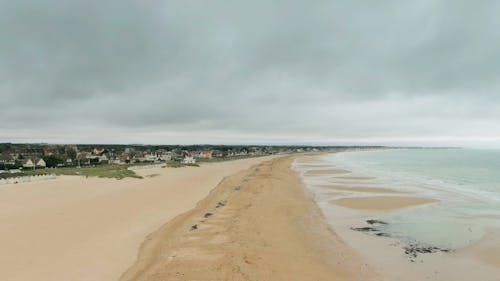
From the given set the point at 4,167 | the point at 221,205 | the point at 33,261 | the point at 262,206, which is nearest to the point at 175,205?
the point at 221,205

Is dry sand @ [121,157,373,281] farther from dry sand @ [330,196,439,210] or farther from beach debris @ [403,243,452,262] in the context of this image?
dry sand @ [330,196,439,210]

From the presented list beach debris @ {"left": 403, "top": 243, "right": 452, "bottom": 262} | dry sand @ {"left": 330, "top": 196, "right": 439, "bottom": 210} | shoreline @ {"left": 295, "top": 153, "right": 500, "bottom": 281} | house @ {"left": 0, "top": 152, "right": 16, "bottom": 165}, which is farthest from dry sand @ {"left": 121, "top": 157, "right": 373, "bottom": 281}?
house @ {"left": 0, "top": 152, "right": 16, "bottom": 165}

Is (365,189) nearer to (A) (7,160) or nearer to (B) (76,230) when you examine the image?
(B) (76,230)

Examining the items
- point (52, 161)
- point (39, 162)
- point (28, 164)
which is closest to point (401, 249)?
point (28, 164)

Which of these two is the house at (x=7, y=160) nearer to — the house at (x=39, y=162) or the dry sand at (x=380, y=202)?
the house at (x=39, y=162)

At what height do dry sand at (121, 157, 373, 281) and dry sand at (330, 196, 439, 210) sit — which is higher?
dry sand at (121, 157, 373, 281)

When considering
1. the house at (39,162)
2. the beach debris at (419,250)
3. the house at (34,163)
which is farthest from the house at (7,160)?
the beach debris at (419,250)

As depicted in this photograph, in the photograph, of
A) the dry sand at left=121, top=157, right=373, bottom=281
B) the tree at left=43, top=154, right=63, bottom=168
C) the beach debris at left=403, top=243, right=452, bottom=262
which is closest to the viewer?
the dry sand at left=121, top=157, right=373, bottom=281
